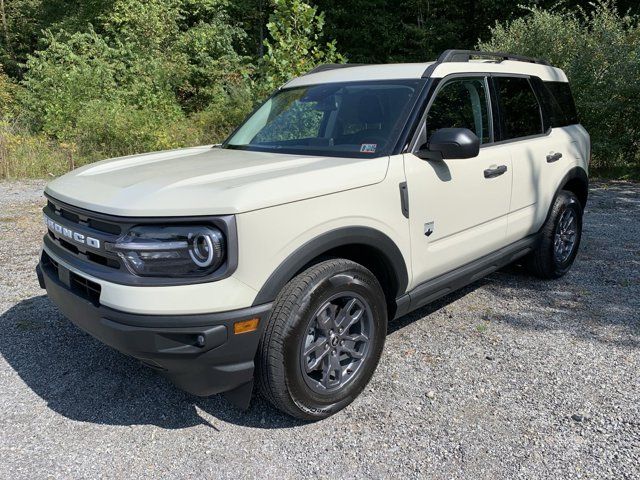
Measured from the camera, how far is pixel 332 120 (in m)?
3.61

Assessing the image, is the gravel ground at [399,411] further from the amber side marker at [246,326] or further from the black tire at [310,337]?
the amber side marker at [246,326]

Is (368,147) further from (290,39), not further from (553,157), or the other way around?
(290,39)

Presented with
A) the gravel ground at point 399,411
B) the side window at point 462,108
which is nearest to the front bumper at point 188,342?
the gravel ground at point 399,411

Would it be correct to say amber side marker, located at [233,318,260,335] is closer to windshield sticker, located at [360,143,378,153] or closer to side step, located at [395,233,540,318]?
side step, located at [395,233,540,318]

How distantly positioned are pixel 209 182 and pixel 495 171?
81.4 inches

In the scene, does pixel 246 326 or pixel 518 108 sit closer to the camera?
pixel 246 326

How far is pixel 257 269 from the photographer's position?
2.37 metres

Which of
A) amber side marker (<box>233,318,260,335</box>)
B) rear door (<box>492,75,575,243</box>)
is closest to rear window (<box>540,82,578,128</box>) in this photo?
rear door (<box>492,75,575,243</box>)

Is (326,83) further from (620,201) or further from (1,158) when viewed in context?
(1,158)

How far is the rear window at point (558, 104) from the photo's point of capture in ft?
14.9

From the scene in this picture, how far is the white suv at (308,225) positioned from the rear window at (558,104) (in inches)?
11.1

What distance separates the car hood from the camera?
232 cm

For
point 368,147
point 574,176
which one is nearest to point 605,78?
point 574,176

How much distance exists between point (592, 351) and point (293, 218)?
235 cm
